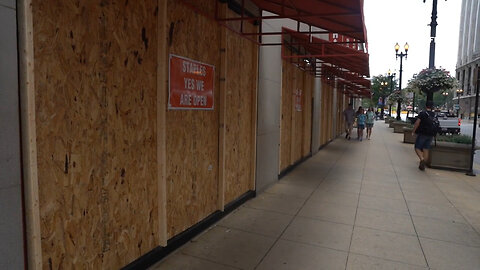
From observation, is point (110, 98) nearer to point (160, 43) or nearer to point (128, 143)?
point (128, 143)

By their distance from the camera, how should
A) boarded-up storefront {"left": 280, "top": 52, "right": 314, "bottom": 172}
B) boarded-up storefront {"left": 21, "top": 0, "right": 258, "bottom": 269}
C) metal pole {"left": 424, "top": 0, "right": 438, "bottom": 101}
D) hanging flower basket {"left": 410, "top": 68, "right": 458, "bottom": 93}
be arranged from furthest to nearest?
metal pole {"left": 424, "top": 0, "right": 438, "bottom": 101}, hanging flower basket {"left": 410, "top": 68, "right": 458, "bottom": 93}, boarded-up storefront {"left": 280, "top": 52, "right": 314, "bottom": 172}, boarded-up storefront {"left": 21, "top": 0, "right": 258, "bottom": 269}

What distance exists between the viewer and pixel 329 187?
734 cm

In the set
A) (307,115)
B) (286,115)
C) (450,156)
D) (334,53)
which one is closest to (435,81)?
(450,156)

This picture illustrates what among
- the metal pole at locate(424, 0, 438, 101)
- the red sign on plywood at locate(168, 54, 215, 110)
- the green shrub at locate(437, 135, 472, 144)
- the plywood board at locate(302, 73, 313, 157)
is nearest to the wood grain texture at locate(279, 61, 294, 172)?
the plywood board at locate(302, 73, 313, 157)

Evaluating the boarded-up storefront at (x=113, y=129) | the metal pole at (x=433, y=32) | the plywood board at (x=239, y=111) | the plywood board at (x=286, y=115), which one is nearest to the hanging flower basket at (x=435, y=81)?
the metal pole at (x=433, y=32)

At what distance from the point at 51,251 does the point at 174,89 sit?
6.72 feet

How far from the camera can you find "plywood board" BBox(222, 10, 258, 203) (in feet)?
17.6

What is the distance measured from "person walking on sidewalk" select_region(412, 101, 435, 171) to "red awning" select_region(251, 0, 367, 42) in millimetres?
4903

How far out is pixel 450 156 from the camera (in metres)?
9.62

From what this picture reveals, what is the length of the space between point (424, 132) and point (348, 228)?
5977 millimetres

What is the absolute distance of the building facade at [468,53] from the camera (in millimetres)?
79500

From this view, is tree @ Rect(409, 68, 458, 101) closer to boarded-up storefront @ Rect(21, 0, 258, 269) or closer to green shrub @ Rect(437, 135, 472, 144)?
green shrub @ Rect(437, 135, 472, 144)

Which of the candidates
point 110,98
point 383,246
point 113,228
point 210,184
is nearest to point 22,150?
point 110,98

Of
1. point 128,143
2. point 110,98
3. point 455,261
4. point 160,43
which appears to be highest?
point 160,43
